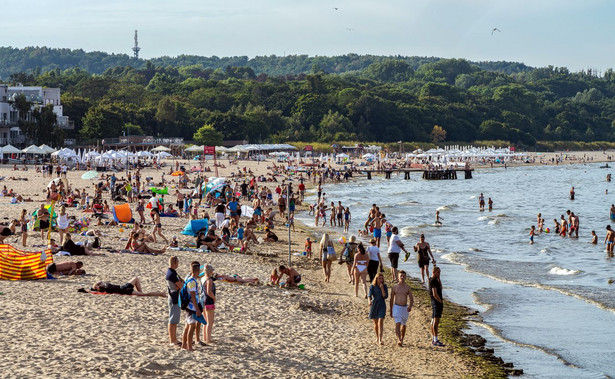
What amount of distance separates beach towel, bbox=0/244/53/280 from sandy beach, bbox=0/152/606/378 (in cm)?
25

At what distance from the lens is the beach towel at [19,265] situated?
12.8 metres

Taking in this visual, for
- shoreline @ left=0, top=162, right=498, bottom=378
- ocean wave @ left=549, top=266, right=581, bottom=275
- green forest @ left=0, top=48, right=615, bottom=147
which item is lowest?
ocean wave @ left=549, top=266, right=581, bottom=275

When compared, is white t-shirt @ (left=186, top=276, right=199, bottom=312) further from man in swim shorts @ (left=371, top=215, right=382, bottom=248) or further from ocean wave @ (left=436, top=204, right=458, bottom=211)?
ocean wave @ (left=436, top=204, right=458, bottom=211)

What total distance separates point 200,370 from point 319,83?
122246mm

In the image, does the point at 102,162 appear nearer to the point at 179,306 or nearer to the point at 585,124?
the point at 179,306

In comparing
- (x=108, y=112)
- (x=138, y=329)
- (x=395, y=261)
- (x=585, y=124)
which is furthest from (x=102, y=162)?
(x=585, y=124)

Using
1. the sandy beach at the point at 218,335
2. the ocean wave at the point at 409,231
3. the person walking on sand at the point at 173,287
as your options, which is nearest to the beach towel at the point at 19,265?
the sandy beach at the point at 218,335

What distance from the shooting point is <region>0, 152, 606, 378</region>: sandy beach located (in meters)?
8.67

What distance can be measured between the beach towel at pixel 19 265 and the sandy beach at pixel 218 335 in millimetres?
245

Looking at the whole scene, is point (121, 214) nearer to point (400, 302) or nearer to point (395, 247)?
point (395, 247)

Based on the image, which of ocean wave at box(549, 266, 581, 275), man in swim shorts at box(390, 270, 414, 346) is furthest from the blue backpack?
ocean wave at box(549, 266, 581, 275)

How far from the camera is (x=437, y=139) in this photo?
124 metres

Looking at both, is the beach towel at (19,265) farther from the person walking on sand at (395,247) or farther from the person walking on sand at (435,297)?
the person walking on sand at (395,247)

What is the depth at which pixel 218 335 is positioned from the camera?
34.2 ft
